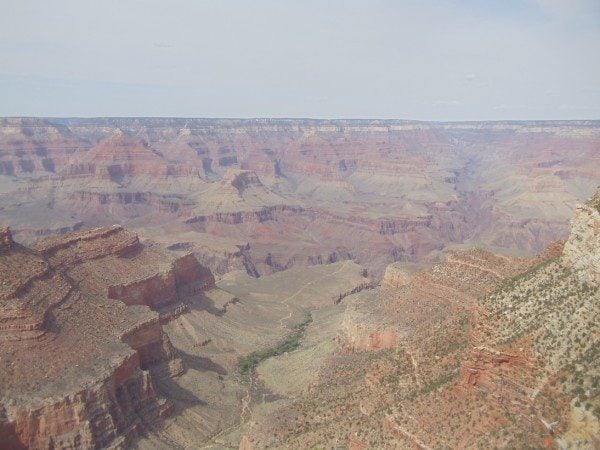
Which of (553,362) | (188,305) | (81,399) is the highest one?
(553,362)

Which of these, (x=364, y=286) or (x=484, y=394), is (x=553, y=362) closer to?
(x=484, y=394)

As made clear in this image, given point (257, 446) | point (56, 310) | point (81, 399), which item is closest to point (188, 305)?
point (56, 310)

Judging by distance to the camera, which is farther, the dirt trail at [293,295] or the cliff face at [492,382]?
the dirt trail at [293,295]

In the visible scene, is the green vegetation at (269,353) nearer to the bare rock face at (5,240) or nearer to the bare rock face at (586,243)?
the bare rock face at (5,240)

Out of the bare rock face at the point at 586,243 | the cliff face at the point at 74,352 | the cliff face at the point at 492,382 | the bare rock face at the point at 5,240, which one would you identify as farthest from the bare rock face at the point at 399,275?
the bare rock face at the point at 5,240

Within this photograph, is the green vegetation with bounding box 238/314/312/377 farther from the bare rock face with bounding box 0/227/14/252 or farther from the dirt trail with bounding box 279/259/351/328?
the bare rock face with bounding box 0/227/14/252

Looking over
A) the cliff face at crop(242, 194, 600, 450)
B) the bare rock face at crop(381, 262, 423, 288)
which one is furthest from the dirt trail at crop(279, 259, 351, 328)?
the cliff face at crop(242, 194, 600, 450)
